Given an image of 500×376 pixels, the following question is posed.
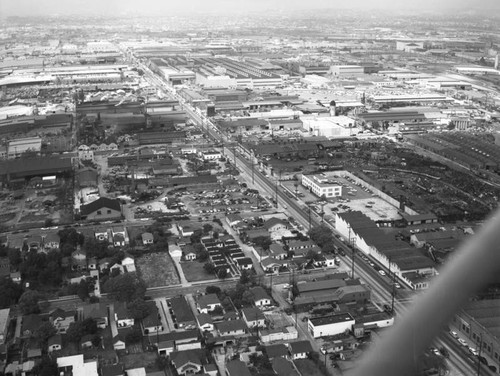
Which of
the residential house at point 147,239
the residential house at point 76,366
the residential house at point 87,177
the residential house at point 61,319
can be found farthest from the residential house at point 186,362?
the residential house at point 87,177

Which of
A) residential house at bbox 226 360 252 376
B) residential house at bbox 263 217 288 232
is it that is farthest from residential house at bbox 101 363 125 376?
residential house at bbox 263 217 288 232

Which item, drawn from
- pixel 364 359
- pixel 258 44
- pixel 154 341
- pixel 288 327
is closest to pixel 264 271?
pixel 288 327

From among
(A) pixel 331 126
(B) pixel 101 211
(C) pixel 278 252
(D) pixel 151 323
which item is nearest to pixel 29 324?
(D) pixel 151 323

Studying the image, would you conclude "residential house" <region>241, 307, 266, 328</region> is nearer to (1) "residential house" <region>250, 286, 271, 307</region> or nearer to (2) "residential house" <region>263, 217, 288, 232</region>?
(1) "residential house" <region>250, 286, 271, 307</region>

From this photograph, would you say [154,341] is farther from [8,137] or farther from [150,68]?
[150,68]

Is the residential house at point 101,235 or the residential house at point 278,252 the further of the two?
the residential house at point 101,235

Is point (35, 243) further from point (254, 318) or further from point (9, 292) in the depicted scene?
point (254, 318)

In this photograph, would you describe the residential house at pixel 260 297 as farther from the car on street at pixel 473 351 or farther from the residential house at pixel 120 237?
the residential house at pixel 120 237
